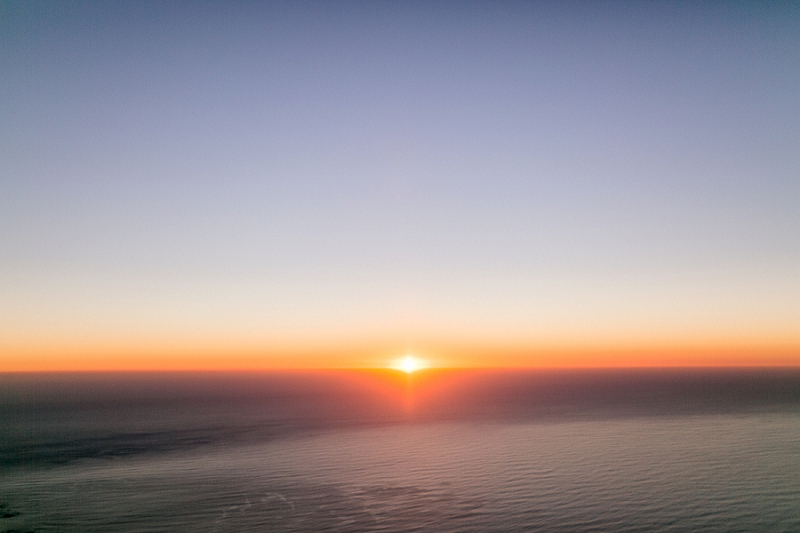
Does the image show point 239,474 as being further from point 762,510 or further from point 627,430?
point 627,430

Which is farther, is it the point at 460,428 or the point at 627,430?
the point at 460,428

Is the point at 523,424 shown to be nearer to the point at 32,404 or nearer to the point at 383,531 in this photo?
the point at 383,531

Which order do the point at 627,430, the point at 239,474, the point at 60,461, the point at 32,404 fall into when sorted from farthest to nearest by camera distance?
the point at 32,404, the point at 627,430, the point at 60,461, the point at 239,474

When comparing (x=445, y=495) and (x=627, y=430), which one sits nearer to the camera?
(x=445, y=495)

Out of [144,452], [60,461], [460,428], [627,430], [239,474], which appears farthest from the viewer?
[460,428]

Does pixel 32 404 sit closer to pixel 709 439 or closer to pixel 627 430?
pixel 627 430

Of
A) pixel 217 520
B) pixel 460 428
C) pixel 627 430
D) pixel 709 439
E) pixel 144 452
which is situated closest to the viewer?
pixel 217 520

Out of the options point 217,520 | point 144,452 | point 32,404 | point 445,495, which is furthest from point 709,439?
point 32,404

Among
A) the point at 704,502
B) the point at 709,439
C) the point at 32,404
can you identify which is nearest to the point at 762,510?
the point at 704,502

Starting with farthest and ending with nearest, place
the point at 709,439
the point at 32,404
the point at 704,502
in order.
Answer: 1. the point at 32,404
2. the point at 709,439
3. the point at 704,502
